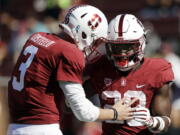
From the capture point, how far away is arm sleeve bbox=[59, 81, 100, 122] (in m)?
4.57

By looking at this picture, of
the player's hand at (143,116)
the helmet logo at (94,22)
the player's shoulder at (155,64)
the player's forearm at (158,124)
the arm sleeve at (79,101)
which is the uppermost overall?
the helmet logo at (94,22)

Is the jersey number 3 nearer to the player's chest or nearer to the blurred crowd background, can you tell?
the player's chest

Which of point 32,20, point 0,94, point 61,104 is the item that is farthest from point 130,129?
point 32,20

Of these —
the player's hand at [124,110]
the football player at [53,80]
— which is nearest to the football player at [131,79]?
the player's hand at [124,110]

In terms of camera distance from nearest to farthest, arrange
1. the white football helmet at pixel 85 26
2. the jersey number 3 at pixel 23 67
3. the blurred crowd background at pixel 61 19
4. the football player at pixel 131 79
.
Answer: the jersey number 3 at pixel 23 67
the white football helmet at pixel 85 26
the football player at pixel 131 79
the blurred crowd background at pixel 61 19

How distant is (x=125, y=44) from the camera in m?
5.01

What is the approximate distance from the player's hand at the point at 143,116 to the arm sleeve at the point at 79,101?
0.38 m

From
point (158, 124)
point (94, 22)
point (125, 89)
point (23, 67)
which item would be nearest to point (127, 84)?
point (125, 89)

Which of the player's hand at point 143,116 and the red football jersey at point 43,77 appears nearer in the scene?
the red football jersey at point 43,77

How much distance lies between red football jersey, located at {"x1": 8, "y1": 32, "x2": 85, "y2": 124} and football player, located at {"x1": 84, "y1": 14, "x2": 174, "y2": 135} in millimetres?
465

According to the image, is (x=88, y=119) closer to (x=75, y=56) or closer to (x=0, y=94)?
(x=75, y=56)

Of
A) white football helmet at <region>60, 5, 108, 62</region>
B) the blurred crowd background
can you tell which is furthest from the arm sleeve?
the blurred crowd background

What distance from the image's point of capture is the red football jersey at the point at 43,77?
4.58 m

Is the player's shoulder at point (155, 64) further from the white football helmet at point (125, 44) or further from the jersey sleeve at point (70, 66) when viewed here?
the jersey sleeve at point (70, 66)
